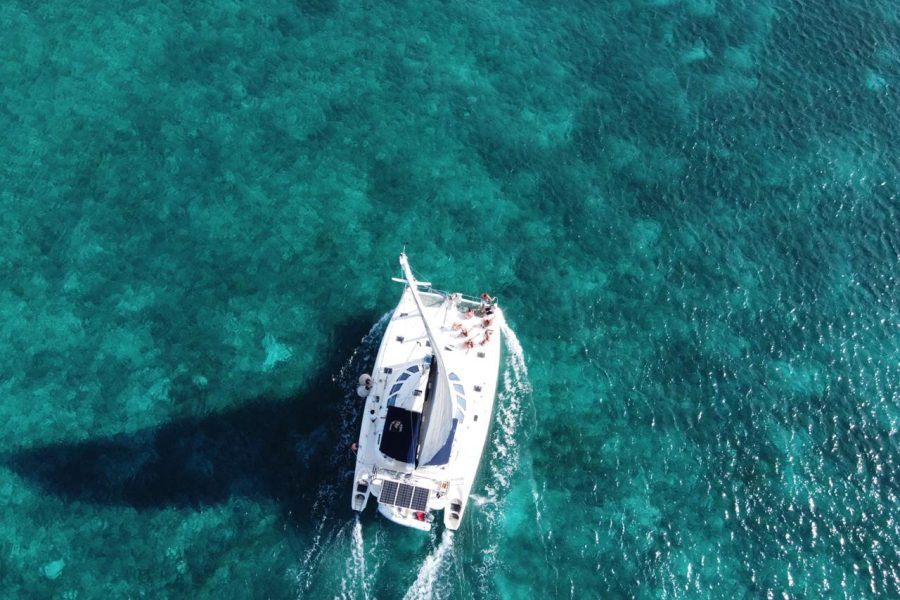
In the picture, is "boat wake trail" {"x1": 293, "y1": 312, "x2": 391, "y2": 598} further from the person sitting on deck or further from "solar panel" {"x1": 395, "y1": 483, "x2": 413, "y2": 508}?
the person sitting on deck

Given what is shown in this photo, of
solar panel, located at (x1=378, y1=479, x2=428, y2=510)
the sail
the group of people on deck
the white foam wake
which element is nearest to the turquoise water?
the white foam wake

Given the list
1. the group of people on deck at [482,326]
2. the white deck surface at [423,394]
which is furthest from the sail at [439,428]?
the group of people on deck at [482,326]

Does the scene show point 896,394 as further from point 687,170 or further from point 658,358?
point 687,170

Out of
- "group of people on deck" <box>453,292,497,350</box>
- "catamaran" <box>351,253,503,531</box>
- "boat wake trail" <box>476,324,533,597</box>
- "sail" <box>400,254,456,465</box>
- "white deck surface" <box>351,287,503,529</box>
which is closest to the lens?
"sail" <box>400,254,456,465</box>

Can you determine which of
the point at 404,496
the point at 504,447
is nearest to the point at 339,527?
the point at 404,496

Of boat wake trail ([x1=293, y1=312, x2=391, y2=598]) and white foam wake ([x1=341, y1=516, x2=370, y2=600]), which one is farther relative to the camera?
boat wake trail ([x1=293, y1=312, x2=391, y2=598])

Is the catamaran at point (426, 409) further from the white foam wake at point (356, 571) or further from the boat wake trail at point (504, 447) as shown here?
the white foam wake at point (356, 571)

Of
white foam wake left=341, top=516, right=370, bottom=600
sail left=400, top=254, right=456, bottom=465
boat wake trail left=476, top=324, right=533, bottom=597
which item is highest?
sail left=400, top=254, right=456, bottom=465
